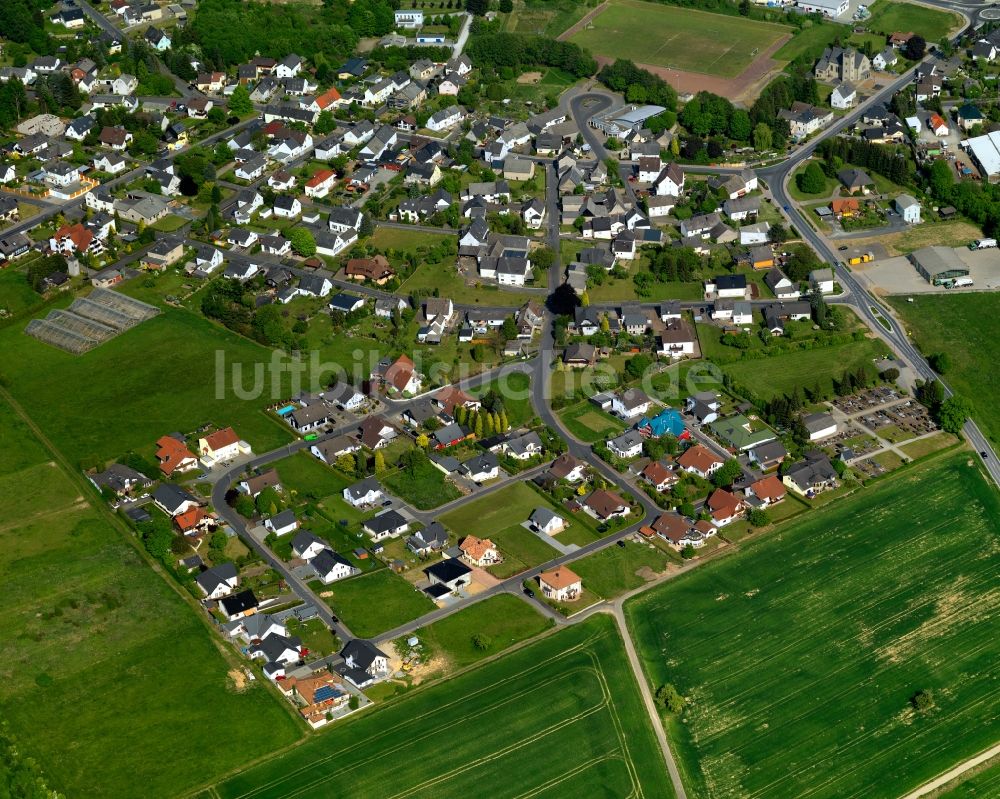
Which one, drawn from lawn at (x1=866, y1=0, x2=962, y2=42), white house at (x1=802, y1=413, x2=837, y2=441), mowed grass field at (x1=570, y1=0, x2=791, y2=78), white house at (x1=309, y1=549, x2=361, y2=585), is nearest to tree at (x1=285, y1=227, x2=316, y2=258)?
white house at (x1=309, y1=549, x2=361, y2=585)

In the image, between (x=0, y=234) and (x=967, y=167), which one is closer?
(x=0, y=234)

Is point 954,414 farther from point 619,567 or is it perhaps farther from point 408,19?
point 408,19

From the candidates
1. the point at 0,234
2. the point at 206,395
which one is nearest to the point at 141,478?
the point at 206,395

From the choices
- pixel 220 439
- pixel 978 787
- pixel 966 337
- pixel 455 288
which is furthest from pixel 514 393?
pixel 978 787

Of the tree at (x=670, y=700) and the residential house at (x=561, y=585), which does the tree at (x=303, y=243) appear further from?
the tree at (x=670, y=700)

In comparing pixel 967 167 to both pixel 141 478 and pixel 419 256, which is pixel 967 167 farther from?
pixel 141 478

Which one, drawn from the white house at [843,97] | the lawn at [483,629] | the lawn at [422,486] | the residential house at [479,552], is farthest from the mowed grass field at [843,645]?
the white house at [843,97]

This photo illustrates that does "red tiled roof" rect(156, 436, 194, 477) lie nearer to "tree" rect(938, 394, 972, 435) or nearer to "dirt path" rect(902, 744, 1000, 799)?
"dirt path" rect(902, 744, 1000, 799)

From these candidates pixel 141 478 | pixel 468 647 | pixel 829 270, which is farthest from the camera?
pixel 829 270
